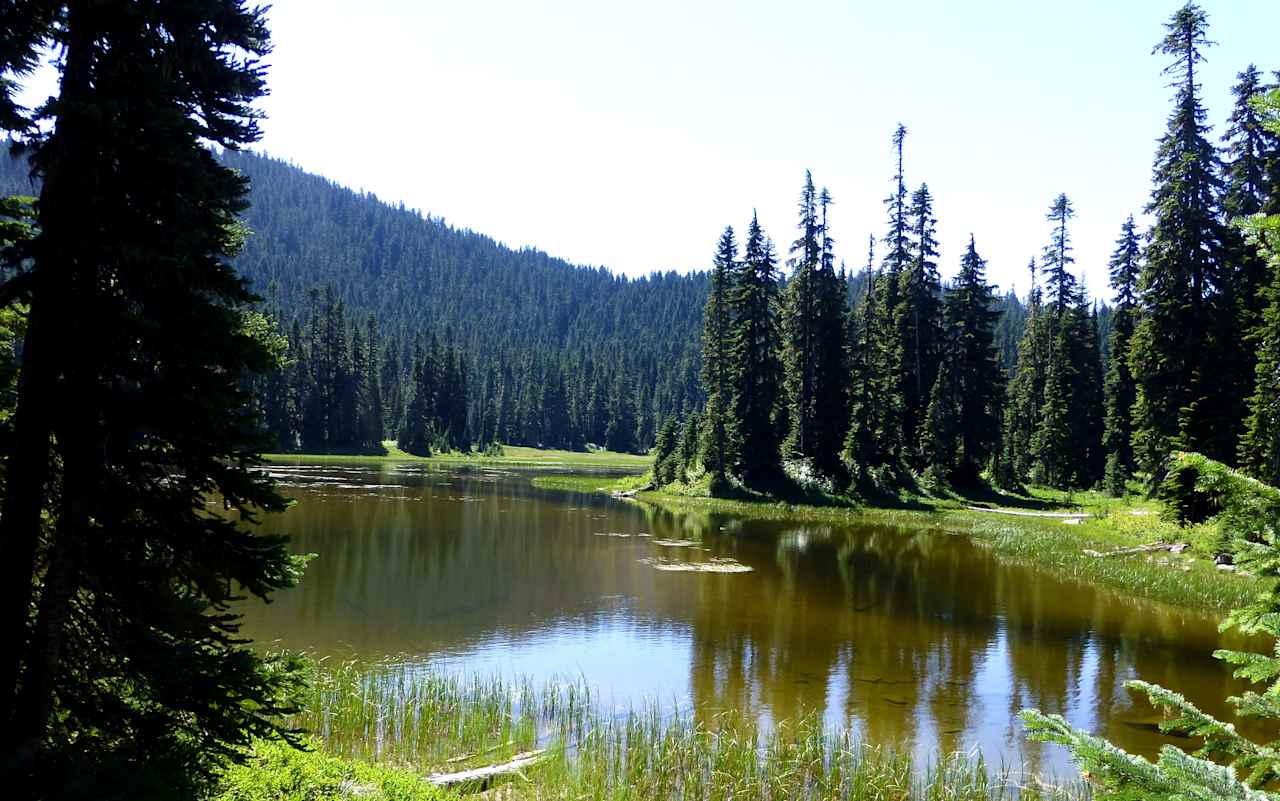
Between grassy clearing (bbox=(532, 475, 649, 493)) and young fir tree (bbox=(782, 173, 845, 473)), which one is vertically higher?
young fir tree (bbox=(782, 173, 845, 473))

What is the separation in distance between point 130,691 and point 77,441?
2.78 metres

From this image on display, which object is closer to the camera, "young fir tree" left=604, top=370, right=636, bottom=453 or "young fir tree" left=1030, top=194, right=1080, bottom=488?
"young fir tree" left=1030, top=194, right=1080, bottom=488

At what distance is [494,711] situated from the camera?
12539 millimetres

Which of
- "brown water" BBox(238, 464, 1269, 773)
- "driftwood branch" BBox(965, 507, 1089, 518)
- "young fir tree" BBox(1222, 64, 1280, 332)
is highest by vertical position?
"young fir tree" BBox(1222, 64, 1280, 332)

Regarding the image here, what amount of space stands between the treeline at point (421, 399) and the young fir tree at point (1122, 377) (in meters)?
64.7

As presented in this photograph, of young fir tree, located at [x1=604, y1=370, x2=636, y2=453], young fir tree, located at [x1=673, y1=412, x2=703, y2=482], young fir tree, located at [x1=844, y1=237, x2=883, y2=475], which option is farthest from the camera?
young fir tree, located at [x1=604, y1=370, x2=636, y2=453]

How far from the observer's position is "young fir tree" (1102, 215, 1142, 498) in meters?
56.6

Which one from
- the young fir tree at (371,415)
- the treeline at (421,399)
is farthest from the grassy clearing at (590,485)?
the young fir tree at (371,415)

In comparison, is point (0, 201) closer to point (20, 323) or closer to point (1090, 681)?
point (20, 323)

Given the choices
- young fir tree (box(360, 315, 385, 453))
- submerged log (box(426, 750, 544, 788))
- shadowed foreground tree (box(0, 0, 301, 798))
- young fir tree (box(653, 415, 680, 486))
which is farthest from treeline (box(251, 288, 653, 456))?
shadowed foreground tree (box(0, 0, 301, 798))

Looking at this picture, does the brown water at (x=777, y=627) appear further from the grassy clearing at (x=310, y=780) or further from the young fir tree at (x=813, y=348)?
the young fir tree at (x=813, y=348)

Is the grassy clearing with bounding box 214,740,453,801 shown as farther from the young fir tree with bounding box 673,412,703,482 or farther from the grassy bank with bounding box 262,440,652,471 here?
the grassy bank with bounding box 262,440,652,471

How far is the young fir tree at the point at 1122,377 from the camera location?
56625 millimetres

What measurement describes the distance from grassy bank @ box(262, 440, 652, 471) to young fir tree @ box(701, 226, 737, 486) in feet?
120
